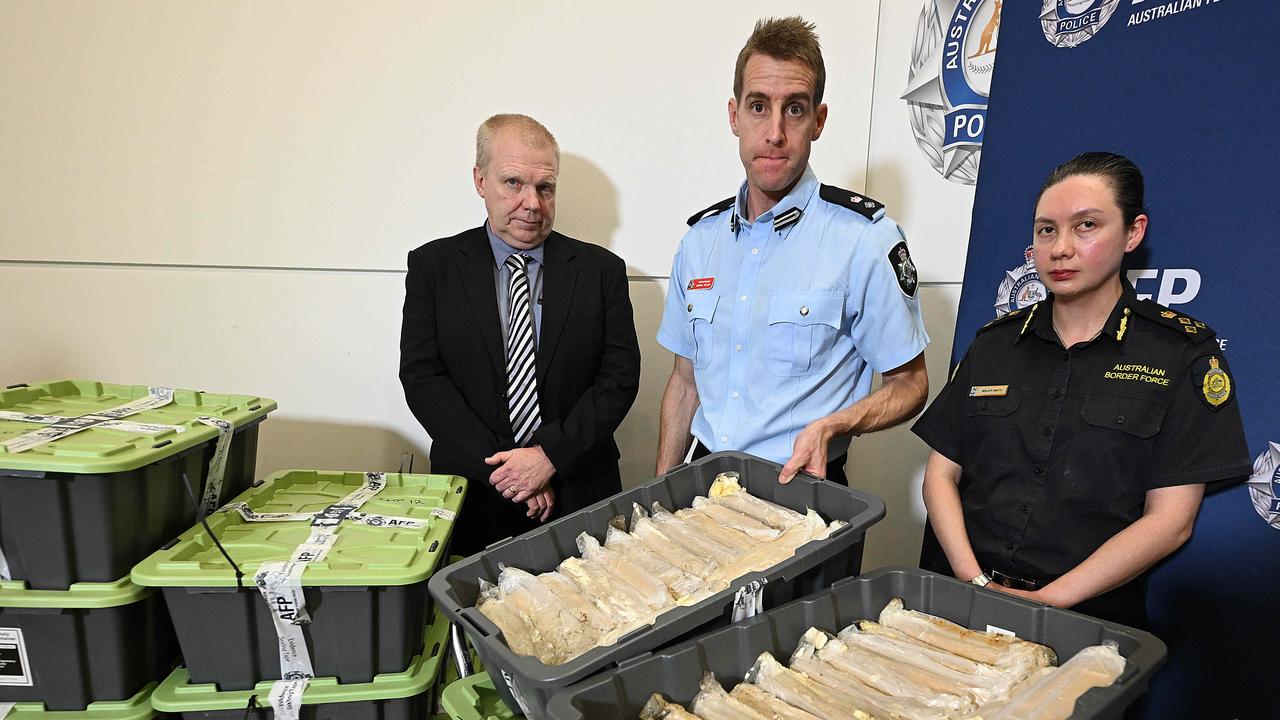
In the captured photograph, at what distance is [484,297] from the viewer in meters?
1.80

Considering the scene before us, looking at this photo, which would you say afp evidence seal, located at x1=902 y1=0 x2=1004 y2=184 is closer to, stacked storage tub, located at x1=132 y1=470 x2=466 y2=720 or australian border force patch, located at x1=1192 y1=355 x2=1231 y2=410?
australian border force patch, located at x1=1192 y1=355 x2=1231 y2=410

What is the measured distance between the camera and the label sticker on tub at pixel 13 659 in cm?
111

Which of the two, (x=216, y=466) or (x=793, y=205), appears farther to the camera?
(x=793, y=205)

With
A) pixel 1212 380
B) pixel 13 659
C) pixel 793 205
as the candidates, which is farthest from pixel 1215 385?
pixel 13 659

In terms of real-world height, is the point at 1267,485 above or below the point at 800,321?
below

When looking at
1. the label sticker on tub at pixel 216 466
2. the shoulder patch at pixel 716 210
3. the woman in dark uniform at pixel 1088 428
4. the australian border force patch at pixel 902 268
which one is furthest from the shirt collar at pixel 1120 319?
the label sticker on tub at pixel 216 466

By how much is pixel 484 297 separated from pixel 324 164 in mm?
1067

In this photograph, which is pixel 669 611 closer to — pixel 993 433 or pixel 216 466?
pixel 993 433

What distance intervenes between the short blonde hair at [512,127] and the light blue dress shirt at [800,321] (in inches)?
24.4

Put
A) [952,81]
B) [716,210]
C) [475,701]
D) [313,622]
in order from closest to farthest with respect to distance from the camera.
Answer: [475,701], [313,622], [716,210], [952,81]

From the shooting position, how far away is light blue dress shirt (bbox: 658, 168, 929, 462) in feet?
4.75

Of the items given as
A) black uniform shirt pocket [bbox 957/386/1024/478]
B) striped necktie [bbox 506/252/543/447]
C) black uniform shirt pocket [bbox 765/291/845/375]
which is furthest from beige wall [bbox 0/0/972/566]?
black uniform shirt pocket [bbox 957/386/1024/478]

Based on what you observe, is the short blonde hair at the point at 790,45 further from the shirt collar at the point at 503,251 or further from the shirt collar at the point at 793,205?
the shirt collar at the point at 503,251

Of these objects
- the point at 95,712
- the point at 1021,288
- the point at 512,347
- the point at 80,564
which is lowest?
the point at 95,712
